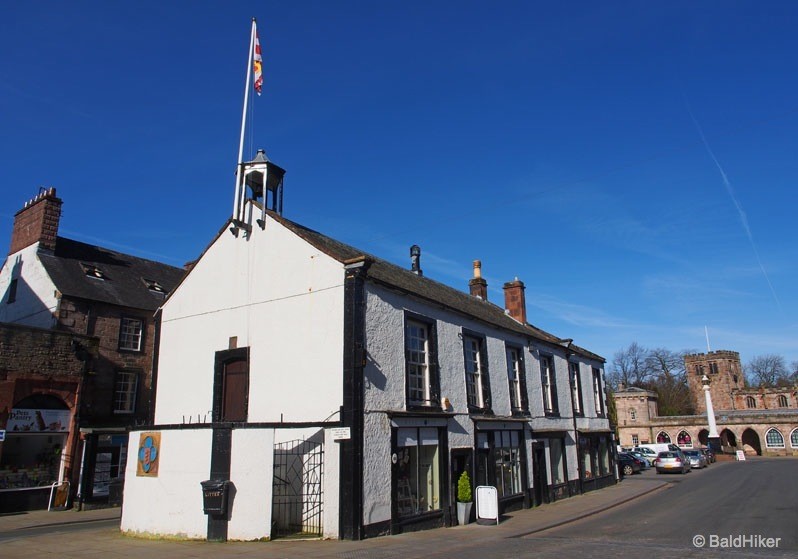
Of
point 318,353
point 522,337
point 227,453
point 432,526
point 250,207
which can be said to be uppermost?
point 250,207

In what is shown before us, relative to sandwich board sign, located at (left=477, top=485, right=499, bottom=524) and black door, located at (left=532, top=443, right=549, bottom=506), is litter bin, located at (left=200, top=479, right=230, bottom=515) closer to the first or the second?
sandwich board sign, located at (left=477, top=485, right=499, bottom=524)

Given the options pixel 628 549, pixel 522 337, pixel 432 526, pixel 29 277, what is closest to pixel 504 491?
pixel 432 526

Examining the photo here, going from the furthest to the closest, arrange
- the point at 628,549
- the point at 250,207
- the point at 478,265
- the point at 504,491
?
the point at 478,265 → the point at 504,491 → the point at 250,207 → the point at 628,549

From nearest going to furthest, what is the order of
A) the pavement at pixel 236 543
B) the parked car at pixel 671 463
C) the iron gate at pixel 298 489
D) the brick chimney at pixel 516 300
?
the pavement at pixel 236 543
the iron gate at pixel 298 489
the brick chimney at pixel 516 300
the parked car at pixel 671 463

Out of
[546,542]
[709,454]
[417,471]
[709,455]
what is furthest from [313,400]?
[709,454]

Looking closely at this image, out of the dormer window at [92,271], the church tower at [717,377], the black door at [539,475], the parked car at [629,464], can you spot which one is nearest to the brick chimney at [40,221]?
the dormer window at [92,271]

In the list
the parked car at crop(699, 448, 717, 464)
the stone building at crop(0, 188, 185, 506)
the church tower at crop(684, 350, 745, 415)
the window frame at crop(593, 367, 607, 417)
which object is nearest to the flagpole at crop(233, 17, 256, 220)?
the stone building at crop(0, 188, 185, 506)

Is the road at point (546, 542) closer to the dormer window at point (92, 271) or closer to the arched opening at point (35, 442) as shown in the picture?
the arched opening at point (35, 442)

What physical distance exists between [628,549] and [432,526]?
547cm

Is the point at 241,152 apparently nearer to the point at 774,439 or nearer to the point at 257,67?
the point at 257,67

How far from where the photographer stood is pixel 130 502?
14.3 meters

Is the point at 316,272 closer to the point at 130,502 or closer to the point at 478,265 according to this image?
the point at 130,502

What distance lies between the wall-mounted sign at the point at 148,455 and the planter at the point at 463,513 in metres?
8.23

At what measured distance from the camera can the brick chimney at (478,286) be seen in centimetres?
2958
